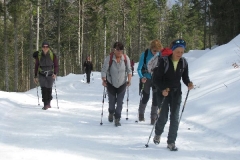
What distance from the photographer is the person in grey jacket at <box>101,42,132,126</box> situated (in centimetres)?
691

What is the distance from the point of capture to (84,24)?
39375mm

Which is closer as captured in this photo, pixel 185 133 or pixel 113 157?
pixel 113 157

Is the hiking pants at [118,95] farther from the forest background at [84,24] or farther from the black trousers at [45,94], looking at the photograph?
the forest background at [84,24]

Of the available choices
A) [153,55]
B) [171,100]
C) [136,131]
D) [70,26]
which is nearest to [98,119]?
A: [136,131]

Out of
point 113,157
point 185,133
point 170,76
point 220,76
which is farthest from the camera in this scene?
point 220,76

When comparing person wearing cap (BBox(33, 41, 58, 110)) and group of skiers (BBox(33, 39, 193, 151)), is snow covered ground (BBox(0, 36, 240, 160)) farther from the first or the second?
person wearing cap (BBox(33, 41, 58, 110))

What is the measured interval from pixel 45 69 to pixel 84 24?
103 ft

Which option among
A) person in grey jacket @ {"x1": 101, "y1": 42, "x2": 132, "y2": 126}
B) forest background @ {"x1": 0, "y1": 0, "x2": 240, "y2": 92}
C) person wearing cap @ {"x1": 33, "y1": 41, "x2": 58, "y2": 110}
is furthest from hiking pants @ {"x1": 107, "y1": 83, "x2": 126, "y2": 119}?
forest background @ {"x1": 0, "y1": 0, "x2": 240, "y2": 92}

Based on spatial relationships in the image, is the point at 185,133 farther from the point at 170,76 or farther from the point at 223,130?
the point at 170,76

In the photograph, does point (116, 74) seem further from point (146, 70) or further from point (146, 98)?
point (146, 98)

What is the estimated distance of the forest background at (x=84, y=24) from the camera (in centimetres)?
Result: 2481

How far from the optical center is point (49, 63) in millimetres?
9102

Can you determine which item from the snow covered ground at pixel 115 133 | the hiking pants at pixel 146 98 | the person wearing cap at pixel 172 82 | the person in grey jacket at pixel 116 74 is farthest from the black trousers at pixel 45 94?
the person wearing cap at pixel 172 82

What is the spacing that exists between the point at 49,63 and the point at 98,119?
104 inches
